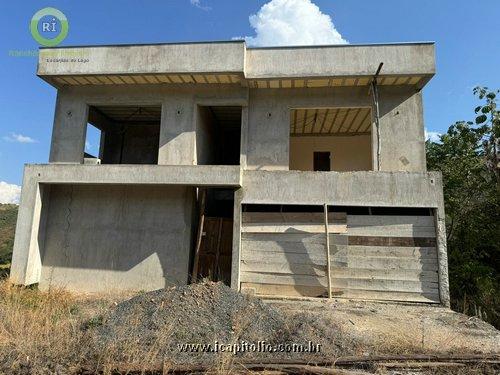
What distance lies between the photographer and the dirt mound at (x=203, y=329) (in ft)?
16.9

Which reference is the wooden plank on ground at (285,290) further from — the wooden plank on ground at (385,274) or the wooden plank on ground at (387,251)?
the wooden plank on ground at (387,251)

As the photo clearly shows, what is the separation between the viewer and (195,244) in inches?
427

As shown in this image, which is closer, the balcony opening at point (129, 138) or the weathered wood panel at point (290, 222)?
the weathered wood panel at point (290, 222)

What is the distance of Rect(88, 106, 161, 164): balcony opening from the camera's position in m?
14.4

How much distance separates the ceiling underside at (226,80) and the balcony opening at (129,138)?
2769 mm

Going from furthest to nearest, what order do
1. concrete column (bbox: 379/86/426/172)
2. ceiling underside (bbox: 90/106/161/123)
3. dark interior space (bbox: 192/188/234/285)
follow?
ceiling underside (bbox: 90/106/161/123) → dark interior space (bbox: 192/188/234/285) → concrete column (bbox: 379/86/426/172)

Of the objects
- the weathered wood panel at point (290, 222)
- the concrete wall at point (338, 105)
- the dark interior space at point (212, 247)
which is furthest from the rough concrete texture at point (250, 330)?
the concrete wall at point (338, 105)

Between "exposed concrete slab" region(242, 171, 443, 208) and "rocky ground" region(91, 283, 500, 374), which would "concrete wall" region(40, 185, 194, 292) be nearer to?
"exposed concrete slab" region(242, 171, 443, 208)

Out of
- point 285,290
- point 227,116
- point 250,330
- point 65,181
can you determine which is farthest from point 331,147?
point 250,330

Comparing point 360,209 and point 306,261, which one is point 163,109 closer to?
point 306,261

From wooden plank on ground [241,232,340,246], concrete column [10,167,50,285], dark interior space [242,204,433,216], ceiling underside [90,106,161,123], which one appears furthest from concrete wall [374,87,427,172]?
concrete column [10,167,50,285]

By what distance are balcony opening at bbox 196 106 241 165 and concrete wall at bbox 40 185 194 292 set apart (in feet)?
6.34

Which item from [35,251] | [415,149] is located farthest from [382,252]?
[35,251]

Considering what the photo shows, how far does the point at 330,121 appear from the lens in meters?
13.8
